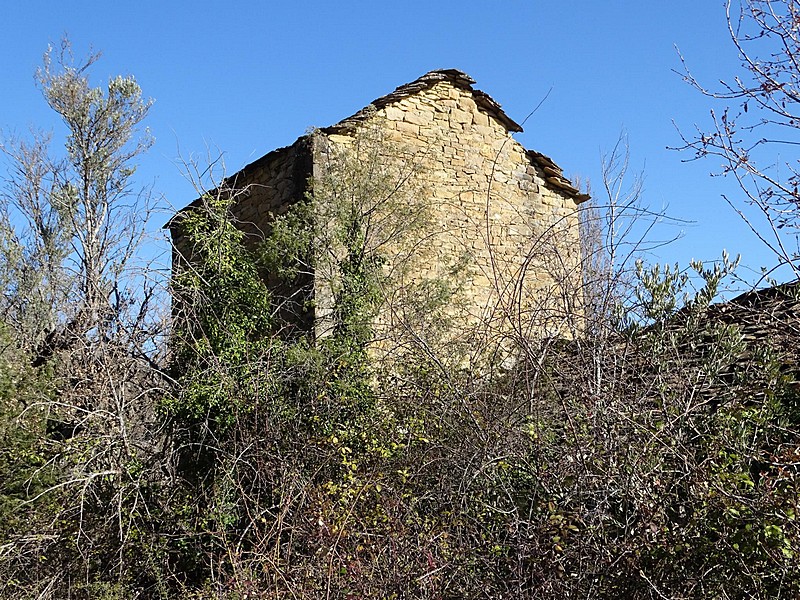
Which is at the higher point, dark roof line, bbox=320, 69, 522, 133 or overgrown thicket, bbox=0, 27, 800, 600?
dark roof line, bbox=320, 69, 522, 133

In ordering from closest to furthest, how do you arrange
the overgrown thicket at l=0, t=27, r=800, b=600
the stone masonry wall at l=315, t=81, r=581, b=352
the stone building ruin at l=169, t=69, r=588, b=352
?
the overgrown thicket at l=0, t=27, r=800, b=600, the stone building ruin at l=169, t=69, r=588, b=352, the stone masonry wall at l=315, t=81, r=581, b=352

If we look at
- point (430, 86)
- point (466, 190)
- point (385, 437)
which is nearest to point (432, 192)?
point (466, 190)

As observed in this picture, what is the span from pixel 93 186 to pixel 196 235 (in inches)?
344

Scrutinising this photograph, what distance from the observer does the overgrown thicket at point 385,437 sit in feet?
16.2

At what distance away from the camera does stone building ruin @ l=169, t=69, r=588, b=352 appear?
9.88 meters

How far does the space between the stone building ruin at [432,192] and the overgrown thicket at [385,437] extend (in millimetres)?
98

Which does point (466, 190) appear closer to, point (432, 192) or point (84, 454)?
point (432, 192)

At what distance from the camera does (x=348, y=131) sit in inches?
418

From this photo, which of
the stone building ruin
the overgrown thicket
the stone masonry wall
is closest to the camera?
the overgrown thicket

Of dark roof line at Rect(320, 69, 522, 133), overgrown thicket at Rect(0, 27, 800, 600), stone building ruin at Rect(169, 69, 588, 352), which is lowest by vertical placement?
overgrown thicket at Rect(0, 27, 800, 600)

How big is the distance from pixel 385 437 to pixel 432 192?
464cm

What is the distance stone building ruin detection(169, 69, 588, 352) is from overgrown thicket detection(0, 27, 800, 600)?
98mm

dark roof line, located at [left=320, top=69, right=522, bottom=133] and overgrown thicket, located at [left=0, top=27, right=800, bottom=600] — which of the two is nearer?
overgrown thicket, located at [left=0, top=27, right=800, bottom=600]

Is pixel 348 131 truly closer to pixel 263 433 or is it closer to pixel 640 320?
pixel 263 433
